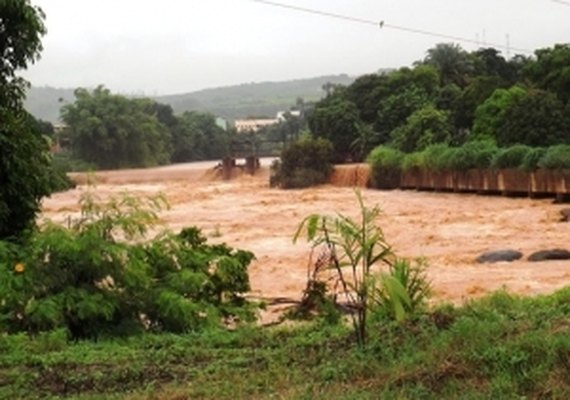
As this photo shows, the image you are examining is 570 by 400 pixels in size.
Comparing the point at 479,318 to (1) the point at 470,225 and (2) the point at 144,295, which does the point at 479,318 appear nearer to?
(2) the point at 144,295

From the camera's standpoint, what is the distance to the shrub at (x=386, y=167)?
46875 mm

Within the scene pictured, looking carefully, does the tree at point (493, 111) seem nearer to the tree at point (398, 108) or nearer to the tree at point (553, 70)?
the tree at point (553, 70)

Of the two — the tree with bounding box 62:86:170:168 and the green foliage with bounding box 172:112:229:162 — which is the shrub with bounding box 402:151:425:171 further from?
the green foliage with bounding box 172:112:229:162

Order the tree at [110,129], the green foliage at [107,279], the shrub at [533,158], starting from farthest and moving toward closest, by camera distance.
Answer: the tree at [110,129]
the shrub at [533,158]
the green foliage at [107,279]

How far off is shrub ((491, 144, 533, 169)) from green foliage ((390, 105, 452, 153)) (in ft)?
25.9

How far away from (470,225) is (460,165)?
11.7 meters

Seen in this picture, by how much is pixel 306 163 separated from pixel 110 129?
98.1 ft

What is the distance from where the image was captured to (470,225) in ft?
95.7

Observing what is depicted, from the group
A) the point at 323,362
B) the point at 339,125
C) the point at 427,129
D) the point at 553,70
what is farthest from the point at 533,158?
the point at 323,362

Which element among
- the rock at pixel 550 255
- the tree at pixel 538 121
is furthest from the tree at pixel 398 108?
the rock at pixel 550 255

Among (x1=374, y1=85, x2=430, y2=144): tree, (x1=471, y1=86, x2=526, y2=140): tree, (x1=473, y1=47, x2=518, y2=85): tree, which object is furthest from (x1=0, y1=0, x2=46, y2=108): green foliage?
(x1=473, y1=47, x2=518, y2=85): tree

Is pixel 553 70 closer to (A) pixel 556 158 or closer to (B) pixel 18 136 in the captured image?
(A) pixel 556 158

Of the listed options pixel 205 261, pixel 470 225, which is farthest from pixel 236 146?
pixel 205 261

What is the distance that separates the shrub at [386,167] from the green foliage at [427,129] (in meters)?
1.02
